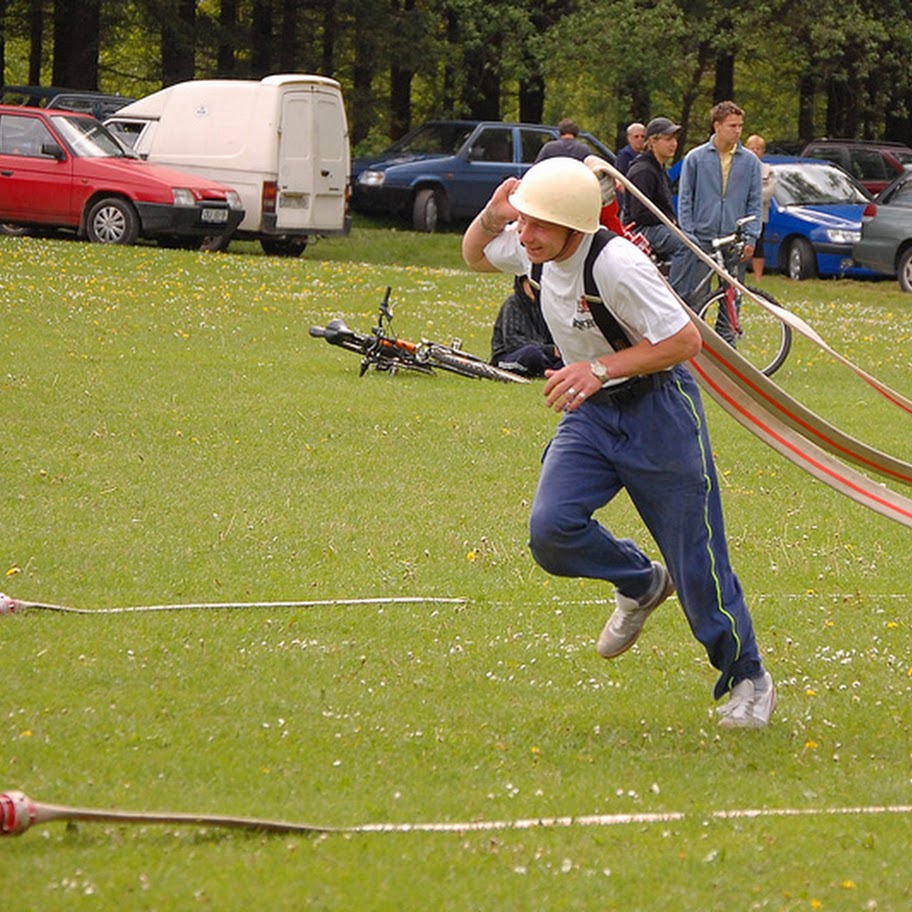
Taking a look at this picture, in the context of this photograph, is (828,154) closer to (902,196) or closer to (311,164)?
(902,196)

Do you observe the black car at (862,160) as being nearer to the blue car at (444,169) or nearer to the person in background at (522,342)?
the blue car at (444,169)

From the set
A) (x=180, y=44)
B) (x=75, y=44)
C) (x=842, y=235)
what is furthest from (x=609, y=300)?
(x=75, y=44)

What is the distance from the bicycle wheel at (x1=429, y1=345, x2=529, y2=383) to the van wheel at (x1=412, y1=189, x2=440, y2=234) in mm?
16758

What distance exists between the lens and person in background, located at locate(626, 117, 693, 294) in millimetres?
15648

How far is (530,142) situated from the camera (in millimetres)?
32469

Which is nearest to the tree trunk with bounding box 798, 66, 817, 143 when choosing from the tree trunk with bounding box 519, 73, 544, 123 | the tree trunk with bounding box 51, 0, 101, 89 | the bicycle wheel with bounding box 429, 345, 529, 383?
the tree trunk with bounding box 519, 73, 544, 123

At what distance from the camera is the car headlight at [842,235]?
27.7m

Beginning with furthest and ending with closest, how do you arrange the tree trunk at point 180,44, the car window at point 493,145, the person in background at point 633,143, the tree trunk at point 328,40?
the tree trunk at point 328,40, the tree trunk at point 180,44, the car window at point 493,145, the person in background at point 633,143

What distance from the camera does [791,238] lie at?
28.4m

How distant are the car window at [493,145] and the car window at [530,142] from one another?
25 centimetres

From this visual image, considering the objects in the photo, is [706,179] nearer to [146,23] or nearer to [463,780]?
[463,780]

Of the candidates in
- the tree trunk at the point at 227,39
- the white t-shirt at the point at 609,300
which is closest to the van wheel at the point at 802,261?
the tree trunk at the point at 227,39

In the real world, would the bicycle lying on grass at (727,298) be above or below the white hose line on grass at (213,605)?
above

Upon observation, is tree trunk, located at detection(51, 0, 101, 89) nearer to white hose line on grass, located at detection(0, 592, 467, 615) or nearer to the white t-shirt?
white hose line on grass, located at detection(0, 592, 467, 615)
